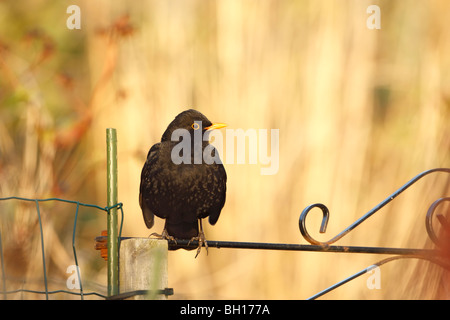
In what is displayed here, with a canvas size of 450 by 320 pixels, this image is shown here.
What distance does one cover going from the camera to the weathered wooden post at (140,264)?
5.35 ft

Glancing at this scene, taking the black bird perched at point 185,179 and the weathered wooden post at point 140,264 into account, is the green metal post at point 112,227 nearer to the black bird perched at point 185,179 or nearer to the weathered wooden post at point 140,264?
the weathered wooden post at point 140,264

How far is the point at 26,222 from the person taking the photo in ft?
11.3

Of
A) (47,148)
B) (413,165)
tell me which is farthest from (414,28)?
(47,148)

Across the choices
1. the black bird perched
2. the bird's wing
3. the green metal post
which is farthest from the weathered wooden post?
the bird's wing

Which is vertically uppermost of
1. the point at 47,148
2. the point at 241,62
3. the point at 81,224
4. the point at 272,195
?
the point at 241,62

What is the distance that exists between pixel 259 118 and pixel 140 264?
2124mm

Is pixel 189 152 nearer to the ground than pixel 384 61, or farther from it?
nearer to the ground

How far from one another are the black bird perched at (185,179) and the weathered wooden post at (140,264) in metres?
1.10

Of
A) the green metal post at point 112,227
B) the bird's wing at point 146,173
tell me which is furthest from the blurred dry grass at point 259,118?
the green metal post at point 112,227
